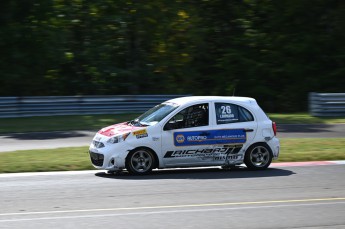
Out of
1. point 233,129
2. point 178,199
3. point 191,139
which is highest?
point 233,129

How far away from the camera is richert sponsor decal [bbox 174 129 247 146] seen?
1341cm

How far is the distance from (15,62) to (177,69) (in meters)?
8.27

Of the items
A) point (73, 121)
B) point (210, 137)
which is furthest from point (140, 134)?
point (73, 121)

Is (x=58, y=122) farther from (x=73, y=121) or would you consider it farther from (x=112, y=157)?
(x=112, y=157)

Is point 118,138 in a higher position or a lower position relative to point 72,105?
lower

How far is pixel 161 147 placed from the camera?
13.3 m

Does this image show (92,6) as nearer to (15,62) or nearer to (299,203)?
(15,62)

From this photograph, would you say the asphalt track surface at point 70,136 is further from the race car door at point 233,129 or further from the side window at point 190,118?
the race car door at point 233,129

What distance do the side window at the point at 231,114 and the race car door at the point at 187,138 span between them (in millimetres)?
A: 262

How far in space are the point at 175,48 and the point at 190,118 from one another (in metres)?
20.8

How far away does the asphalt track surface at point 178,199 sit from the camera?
9.00 m

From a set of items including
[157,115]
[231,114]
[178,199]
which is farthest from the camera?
[231,114]

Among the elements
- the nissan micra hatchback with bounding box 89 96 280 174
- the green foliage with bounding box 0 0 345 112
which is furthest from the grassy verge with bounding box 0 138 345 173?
the green foliage with bounding box 0 0 345 112

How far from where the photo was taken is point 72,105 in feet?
89.5
